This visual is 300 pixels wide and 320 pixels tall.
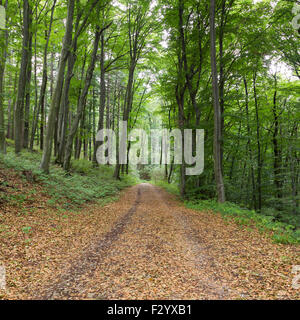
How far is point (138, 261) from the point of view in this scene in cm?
456

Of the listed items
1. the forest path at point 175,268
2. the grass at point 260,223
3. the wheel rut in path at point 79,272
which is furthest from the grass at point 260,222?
the wheel rut in path at point 79,272

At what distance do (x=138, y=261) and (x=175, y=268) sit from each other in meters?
0.86

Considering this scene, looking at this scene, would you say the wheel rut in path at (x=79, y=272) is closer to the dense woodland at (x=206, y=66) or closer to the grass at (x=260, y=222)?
the grass at (x=260, y=222)

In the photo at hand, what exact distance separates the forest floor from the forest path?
0.02 meters

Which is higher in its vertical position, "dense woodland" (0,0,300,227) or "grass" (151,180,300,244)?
"dense woodland" (0,0,300,227)

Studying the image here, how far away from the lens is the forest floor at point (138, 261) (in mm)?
3428

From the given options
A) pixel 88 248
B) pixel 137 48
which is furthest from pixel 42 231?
pixel 137 48

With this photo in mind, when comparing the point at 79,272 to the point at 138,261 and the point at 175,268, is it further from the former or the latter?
the point at 175,268

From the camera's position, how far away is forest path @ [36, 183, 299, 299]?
11.1ft

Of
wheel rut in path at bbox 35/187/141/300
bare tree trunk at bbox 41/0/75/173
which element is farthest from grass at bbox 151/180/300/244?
bare tree trunk at bbox 41/0/75/173

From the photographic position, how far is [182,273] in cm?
405

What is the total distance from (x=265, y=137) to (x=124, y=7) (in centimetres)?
1541

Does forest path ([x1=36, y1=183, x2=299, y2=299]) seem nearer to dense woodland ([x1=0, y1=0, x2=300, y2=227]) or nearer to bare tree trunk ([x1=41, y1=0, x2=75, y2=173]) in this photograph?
dense woodland ([x1=0, y1=0, x2=300, y2=227])

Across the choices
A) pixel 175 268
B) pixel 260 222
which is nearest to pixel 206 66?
pixel 260 222
